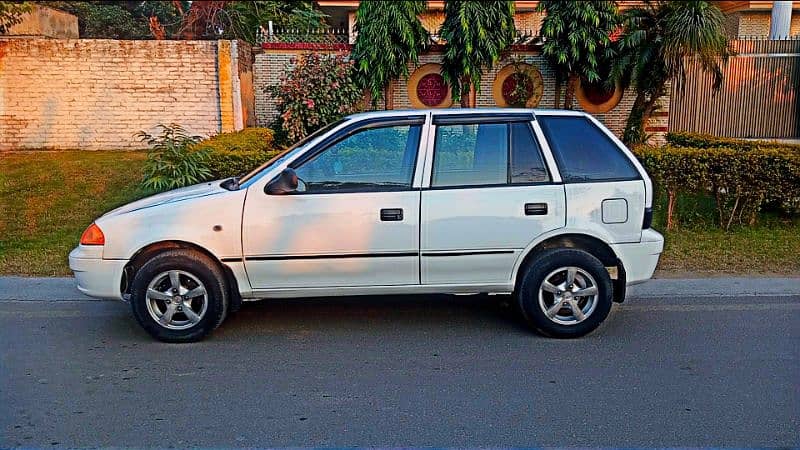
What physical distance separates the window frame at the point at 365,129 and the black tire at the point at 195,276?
2.69 feet

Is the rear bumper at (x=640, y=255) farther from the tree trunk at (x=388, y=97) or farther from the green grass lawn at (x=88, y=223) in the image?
the tree trunk at (x=388, y=97)

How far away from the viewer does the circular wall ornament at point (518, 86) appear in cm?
1759

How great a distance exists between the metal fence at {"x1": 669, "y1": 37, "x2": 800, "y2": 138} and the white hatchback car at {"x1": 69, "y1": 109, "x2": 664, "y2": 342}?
13565mm

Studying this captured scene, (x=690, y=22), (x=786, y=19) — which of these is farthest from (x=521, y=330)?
(x=786, y=19)

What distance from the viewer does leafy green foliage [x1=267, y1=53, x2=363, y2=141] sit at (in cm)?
1293

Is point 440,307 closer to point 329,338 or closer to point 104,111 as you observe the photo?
point 329,338

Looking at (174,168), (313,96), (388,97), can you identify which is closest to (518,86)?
(388,97)

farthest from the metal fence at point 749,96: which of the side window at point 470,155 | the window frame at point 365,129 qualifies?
the window frame at point 365,129

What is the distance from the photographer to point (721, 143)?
1071cm

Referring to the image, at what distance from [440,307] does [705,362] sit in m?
2.19

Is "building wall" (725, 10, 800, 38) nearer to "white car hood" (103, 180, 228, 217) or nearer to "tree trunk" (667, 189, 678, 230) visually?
"tree trunk" (667, 189, 678, 230)

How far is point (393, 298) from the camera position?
6391 mm

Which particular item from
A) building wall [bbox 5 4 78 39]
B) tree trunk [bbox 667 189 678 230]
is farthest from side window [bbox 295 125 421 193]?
building wall [bbox 5 4 78 39]

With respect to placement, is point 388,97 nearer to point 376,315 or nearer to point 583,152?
point 376,315
